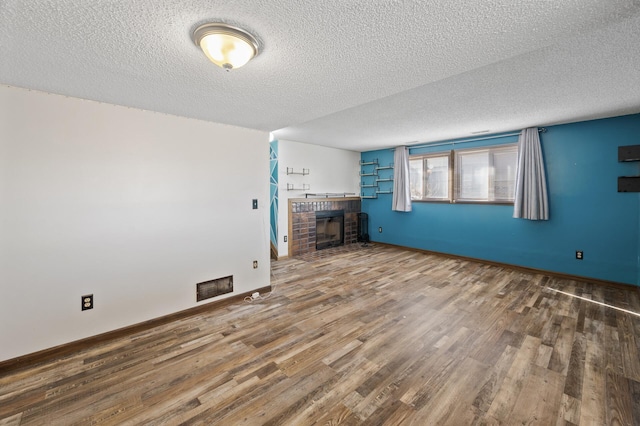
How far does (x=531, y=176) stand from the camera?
410 centimetres

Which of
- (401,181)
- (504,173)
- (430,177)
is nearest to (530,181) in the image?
(504,173)

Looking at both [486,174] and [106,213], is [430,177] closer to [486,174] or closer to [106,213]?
[486,174]

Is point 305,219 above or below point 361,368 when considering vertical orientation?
above

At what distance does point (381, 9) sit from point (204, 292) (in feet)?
9.82

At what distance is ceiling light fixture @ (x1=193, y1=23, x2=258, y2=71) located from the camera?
1.32 metres

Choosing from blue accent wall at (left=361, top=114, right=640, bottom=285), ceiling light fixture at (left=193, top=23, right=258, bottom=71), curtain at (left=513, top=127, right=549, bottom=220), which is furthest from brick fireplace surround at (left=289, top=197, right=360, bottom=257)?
ceiling light fixture at (left=193, top=23, right=258, bottom=71)

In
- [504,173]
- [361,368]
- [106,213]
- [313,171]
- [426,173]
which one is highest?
[313,171]

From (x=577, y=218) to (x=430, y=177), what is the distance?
2.38 meters

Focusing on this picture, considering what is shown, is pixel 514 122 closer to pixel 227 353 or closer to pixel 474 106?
pixel 474 106

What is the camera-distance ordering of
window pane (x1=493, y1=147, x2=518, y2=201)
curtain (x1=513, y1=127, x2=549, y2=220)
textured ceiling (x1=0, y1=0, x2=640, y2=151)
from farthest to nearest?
1. window pane (x1=493, y1=147, x2=518, y2=201)
2. curtain (x1=513, y1=127, x2=549, y2=220)
3. textured ceiling (x1=0, y1=0, x2=640, y2=151)

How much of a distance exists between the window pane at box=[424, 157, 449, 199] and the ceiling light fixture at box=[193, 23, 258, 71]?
4.82 meters

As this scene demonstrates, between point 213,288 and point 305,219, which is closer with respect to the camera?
point 213,288

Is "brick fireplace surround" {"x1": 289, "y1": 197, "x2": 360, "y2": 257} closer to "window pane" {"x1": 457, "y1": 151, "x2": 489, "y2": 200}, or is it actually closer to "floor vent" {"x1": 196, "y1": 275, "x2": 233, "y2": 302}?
"floor vent" {"x1": 196, "y1": 275, "x2": 233, "y2": 302}

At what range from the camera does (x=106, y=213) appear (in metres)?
2.37
